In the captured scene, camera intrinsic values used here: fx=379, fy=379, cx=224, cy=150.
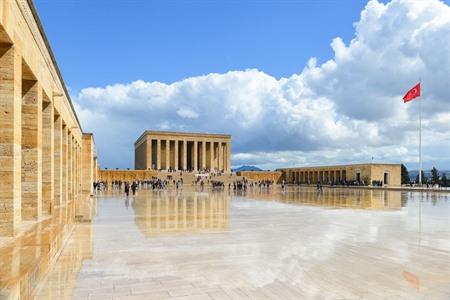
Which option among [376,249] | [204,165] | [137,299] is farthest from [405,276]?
[204,165]

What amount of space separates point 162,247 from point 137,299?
3367 millimetres

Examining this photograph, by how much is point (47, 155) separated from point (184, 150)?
56.7 m

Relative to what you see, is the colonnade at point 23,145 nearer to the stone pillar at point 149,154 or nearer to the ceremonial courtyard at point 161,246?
the ceremonial courtyard at point 161,246

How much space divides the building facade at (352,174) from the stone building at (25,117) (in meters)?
44.5

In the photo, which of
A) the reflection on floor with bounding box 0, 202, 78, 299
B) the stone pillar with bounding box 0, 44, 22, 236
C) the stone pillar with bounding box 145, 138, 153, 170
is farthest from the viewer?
the stone pillar with bounding box 145, 138, 153, 170

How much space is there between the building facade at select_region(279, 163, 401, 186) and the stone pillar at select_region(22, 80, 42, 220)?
153ft

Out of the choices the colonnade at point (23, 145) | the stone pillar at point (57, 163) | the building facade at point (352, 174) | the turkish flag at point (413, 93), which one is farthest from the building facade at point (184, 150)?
the stone pillar at point (57, 163)

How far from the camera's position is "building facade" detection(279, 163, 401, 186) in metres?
52.3

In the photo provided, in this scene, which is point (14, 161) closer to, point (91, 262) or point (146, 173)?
point (91, 262)

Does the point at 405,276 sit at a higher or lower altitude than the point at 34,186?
lower

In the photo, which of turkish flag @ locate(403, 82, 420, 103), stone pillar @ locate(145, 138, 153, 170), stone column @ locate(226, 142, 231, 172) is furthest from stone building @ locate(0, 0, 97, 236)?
stone column @ locate(226, 142, 231, 172)

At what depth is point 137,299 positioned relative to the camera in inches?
185

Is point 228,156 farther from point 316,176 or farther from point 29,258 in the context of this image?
point 29,258

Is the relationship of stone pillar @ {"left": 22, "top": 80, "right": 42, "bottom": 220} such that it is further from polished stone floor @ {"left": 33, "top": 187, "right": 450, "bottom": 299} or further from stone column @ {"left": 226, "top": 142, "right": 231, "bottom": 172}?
stone column @ {"left": 226, "top": 142, "right": 231, "bottom": 172}
